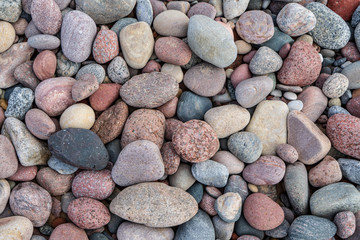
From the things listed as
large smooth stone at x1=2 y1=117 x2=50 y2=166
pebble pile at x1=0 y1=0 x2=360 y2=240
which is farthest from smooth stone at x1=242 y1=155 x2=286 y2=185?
large smooth stone at x1=2 y1=117 x2=50 y2=166

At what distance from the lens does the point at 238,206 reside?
5.72 feet

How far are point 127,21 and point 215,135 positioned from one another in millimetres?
972

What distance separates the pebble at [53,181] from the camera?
69.9 inches

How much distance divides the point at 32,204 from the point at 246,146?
1.31m

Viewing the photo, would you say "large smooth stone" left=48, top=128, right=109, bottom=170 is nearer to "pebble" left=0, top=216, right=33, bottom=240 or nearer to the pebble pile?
the pebble pile

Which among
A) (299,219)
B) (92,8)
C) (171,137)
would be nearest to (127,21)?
(92,8)

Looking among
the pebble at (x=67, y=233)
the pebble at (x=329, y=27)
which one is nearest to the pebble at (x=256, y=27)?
the pebble at (x=329, y=27)

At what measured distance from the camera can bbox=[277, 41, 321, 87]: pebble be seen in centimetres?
195

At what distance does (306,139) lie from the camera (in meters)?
1.90

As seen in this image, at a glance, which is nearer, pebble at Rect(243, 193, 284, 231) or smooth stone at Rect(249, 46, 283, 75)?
pebble at Rect(243, 193, 284, 231)

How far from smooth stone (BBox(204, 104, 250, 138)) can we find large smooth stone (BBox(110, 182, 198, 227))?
50 centimetres

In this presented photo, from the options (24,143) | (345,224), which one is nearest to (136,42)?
(24,143)

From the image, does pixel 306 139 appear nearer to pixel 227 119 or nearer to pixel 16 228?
pixel 227 119

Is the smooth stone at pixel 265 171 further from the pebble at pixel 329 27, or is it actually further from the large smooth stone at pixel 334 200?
the pebble at pixel 329 27
